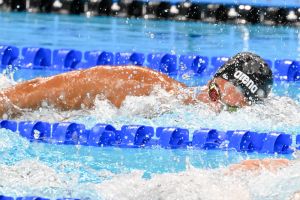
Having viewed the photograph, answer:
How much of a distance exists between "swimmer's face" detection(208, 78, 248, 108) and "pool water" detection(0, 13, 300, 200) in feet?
0.23

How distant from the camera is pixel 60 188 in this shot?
3.70 metres

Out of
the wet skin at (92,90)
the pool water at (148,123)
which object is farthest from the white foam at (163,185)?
the wet skin at (92,90)

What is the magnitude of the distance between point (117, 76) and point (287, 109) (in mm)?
967

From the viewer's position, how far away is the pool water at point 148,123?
3381 mm

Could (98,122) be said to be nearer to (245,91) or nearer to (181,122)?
(181,122)

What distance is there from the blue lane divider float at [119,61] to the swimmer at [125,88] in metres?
1.72

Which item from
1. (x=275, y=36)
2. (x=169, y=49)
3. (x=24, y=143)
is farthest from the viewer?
(x=275, y=36)

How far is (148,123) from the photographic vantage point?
4.97 m

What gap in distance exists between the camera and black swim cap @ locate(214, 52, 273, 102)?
4.89m

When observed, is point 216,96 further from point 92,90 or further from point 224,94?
point 92,90

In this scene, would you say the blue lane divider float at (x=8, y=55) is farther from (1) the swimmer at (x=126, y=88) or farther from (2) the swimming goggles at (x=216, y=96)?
(2) the swimming goggles at (x=216, y=96)

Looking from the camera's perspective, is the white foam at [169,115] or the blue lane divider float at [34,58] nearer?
the white foam at [169,115]

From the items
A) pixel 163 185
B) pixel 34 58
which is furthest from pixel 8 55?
pixel 163 185

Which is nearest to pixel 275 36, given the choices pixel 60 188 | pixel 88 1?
pixel 88 1
